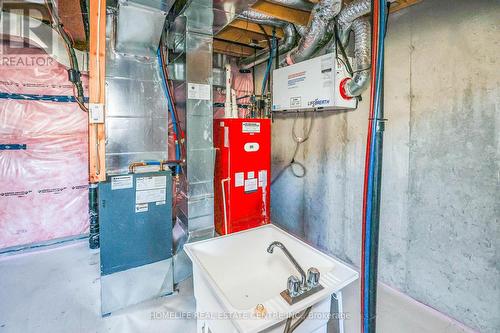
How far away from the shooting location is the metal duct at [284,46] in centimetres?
261

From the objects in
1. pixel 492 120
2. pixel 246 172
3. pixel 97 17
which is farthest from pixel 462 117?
pixel 97 17

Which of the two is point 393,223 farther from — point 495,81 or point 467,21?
point 467,21

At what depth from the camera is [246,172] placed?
260cm

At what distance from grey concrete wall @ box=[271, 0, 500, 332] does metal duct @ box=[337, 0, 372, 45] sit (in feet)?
1.17

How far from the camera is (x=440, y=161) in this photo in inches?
70.8

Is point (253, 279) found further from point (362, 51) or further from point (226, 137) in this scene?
point (362, 51)

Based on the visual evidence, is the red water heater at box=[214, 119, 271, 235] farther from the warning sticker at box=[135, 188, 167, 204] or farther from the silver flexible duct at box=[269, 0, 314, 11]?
→ the silver flexible duct at box=[269, 0, 314, 11]

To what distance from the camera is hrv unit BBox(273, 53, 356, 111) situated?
7.03ft

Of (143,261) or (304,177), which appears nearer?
(143,261)

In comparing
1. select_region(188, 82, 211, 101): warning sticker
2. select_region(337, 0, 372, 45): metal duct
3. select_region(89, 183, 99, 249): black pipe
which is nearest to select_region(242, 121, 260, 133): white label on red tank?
select_region(188, 82, 211, 101): warning sticker

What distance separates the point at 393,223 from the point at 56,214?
3551mm

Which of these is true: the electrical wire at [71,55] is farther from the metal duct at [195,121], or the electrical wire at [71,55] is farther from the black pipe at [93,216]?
the metal duct at [195,121]

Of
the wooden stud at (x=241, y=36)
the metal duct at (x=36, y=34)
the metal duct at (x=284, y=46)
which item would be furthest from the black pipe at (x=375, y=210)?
the metal duct at (x=36, y=34)

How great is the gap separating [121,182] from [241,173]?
115 centimetres
